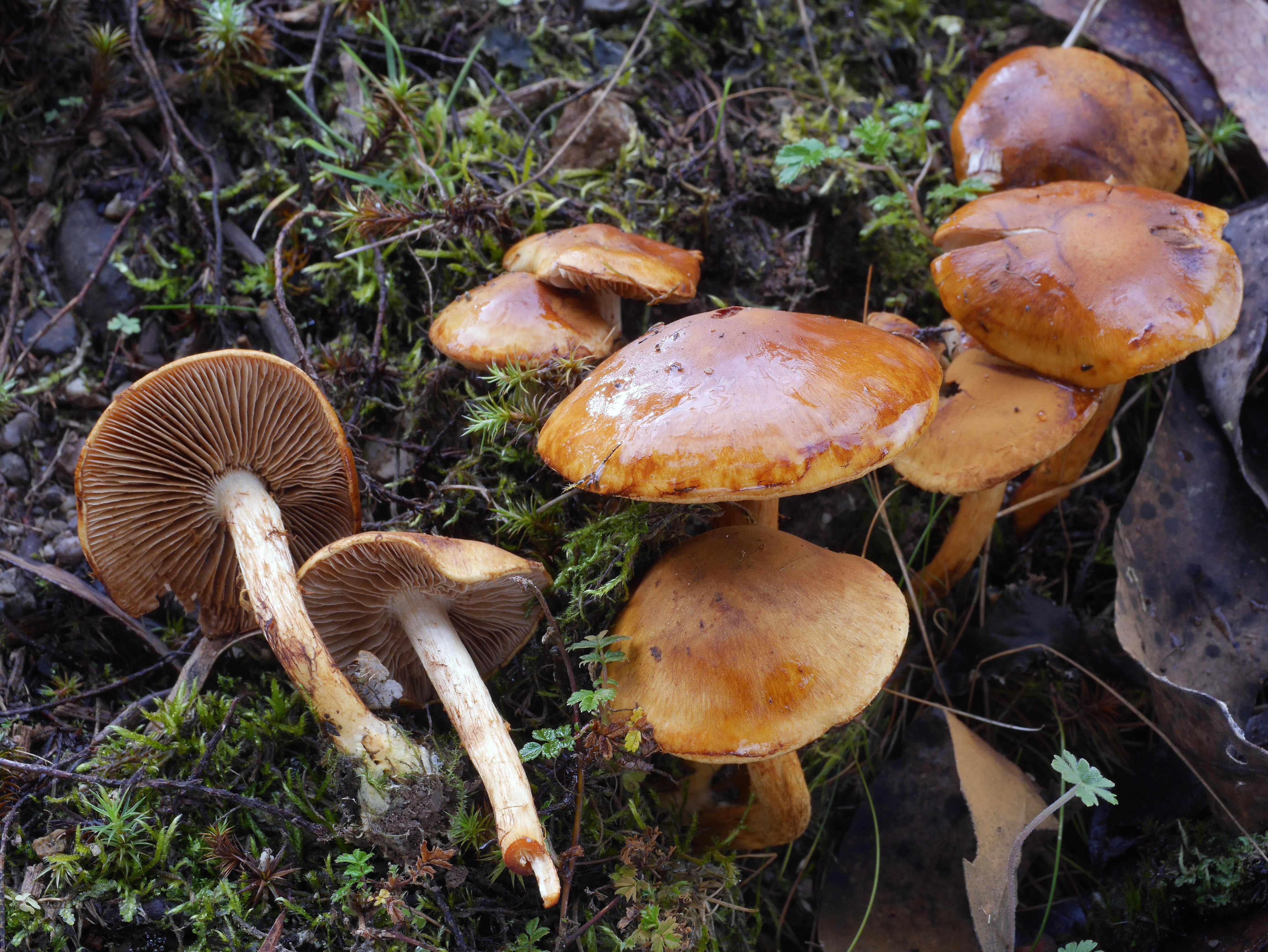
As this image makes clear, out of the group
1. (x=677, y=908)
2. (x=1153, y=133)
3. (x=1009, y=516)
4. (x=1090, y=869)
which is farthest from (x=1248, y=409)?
(x=677, y=908)

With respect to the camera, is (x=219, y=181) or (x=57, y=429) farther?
(x=219, y=181)

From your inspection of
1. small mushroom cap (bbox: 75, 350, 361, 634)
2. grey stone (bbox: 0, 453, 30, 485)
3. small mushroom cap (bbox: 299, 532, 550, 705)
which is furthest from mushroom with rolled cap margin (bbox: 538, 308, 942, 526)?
grey stone (bbox: 0, 453, 30, 485)

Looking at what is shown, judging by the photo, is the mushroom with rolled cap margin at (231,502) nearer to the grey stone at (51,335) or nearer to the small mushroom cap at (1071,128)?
the grey stone at (51,335)

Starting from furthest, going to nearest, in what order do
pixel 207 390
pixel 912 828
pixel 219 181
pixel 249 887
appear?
pixel 219 181
pixel 912 828
pixel 207 390
pixel 249 887

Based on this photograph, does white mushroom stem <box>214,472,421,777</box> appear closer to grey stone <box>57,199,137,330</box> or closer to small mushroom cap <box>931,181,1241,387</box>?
grey stone <box>57,199,137,330</box>

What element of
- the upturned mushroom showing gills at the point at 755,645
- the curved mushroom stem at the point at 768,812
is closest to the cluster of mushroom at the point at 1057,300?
the upturned mushroom showing gills at the point at 755,645

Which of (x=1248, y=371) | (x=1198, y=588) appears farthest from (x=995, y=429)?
(x=1248, y=371)

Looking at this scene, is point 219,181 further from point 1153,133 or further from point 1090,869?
point 1090,869

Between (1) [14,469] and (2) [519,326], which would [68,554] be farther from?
(2) [519,326]
